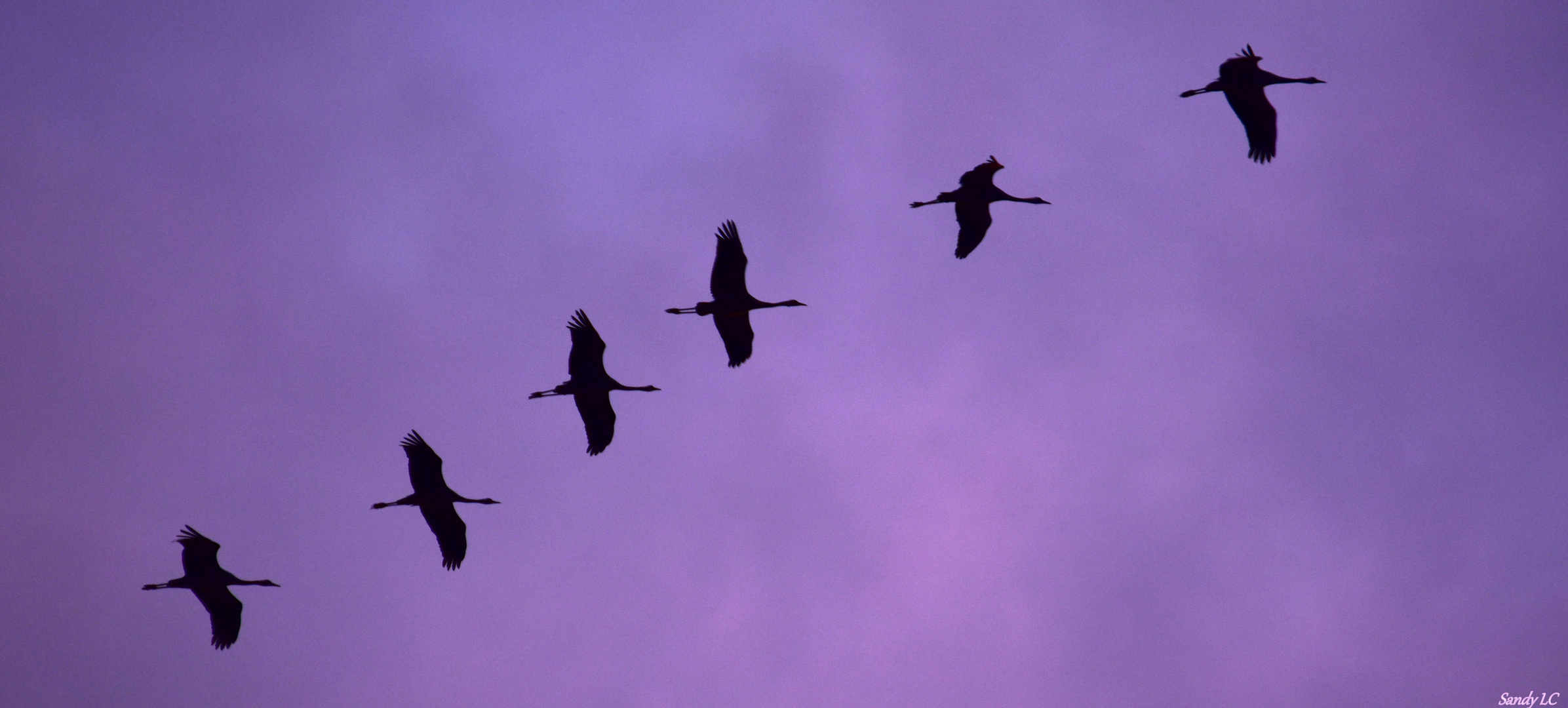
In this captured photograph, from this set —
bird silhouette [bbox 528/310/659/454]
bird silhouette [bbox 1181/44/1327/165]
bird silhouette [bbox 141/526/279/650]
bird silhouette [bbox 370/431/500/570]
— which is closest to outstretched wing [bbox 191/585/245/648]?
bird silhouette [bbox 141/526/279/650]

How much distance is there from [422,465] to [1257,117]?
16578 millimetres

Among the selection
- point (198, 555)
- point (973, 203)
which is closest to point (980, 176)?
point (973, 203)

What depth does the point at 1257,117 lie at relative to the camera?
2358 cm

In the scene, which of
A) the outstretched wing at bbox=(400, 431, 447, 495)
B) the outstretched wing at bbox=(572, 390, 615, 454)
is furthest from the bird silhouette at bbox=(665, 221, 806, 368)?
the outstretched wing at bbox=(400, 431, 447, 495)

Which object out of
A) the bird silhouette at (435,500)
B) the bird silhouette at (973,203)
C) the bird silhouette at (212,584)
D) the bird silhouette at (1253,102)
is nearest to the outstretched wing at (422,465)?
the bird silhouette at (435,500)

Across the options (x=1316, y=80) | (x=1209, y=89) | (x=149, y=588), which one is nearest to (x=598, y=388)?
(x=149, y=588)

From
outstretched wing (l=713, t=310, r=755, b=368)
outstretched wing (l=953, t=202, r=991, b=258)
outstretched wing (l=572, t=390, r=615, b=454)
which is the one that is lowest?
outstretched wing (l=572, t=390, r=615, b=454)

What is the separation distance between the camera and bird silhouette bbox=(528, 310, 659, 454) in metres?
25.9

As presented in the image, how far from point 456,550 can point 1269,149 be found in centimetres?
1701

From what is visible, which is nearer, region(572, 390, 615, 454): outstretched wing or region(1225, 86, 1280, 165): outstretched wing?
region(1225, 86, 1280, 165): outstretched wing

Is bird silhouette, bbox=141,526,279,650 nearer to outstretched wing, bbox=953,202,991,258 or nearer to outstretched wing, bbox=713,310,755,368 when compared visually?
outstretched wing, bbox=713,310,755,368

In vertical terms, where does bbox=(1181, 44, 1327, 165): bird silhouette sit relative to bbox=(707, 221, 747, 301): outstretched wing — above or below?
above

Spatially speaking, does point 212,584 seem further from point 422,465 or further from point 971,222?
point 971,222

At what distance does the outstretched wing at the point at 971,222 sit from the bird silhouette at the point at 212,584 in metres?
15.7
